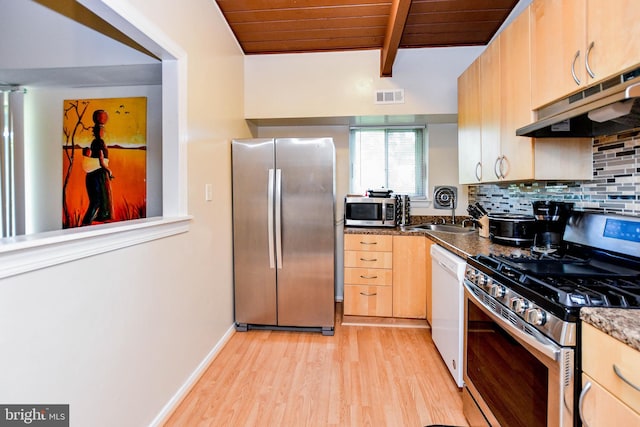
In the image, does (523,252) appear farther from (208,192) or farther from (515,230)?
(208,192)

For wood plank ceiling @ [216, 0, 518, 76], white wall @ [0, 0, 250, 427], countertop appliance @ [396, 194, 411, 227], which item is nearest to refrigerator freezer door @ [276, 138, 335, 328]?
white wall @ [0, 0, 250, 427]

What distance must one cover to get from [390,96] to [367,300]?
76.1 inches

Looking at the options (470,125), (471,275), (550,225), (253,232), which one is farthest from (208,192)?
(550,225)

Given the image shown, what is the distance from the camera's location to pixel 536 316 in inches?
37.1

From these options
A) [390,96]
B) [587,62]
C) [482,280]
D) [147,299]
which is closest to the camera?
[587,62]

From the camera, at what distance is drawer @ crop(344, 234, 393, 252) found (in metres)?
2.56

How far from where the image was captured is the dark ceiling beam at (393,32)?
1.85 metres

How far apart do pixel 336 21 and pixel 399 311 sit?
100 inches

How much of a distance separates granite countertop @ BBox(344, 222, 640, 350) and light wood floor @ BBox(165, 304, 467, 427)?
87 centimetres

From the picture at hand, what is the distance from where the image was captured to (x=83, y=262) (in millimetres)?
1089

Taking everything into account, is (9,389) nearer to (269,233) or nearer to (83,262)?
(83,262)

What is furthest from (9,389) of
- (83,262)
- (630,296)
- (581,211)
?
(581,211)

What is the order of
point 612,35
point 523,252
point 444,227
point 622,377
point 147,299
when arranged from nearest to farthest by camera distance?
point 622,377, point 612,35, point 147,299, point 523,252, point 444,227

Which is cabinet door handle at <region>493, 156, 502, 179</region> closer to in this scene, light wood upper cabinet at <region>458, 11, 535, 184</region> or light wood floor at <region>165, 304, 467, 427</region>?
light wood upper cabinet at <region>458, 11, 535, 184</region>
